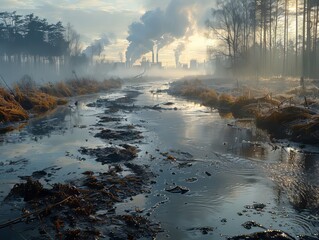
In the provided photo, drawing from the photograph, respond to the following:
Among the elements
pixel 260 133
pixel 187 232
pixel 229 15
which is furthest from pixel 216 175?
pixel 229 15

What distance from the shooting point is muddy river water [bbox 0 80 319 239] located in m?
6.30

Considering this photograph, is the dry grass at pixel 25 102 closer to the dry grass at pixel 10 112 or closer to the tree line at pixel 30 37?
the dry grass at pixel 10 112

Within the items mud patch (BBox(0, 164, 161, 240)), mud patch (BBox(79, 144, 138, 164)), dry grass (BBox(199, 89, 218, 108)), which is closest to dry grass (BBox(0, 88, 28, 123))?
mud patch (BBox(79, 144, 138, 164))

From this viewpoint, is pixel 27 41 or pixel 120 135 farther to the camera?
pixel 27 41

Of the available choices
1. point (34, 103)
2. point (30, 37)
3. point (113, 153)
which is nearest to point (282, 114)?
point (113, 153)

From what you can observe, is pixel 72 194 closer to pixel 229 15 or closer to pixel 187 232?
pixel 187 232

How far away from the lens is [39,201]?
7.13 meters

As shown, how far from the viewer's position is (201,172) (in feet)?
30.6

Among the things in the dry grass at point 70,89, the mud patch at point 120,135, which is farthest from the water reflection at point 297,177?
the dry grass at point 70,89

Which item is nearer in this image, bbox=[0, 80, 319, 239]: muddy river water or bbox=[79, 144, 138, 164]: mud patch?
bbox=[0, 80, 319, 239]: muddy river water

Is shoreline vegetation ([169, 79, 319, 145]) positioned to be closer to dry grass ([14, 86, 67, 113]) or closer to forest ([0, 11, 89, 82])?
dry grass ([14, 86, 67, 113])

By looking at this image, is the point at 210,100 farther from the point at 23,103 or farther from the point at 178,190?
the point at 178,190

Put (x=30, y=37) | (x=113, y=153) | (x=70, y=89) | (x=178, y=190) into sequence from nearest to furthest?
1. (x=178, y=190)
2. (x=113, y=153)
3. (x=70, y=89)
4. (x=30, y=37)

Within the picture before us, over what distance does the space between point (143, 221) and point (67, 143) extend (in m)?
7.82
